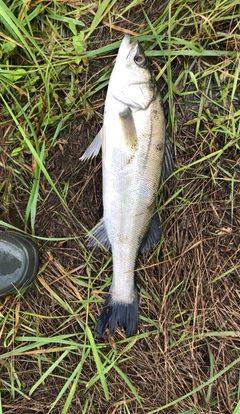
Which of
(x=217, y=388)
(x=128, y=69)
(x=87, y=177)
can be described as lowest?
(x=217, y=388)

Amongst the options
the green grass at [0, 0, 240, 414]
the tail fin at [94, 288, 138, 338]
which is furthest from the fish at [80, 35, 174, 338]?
the green grass at [0, 0, 240, 414]

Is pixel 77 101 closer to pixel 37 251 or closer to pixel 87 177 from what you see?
pixel 87 177

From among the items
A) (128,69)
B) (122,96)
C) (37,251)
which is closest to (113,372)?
(37,251)

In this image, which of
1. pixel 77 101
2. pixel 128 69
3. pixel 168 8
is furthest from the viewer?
pixel 77 101

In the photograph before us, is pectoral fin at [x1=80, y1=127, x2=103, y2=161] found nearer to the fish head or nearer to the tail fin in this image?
the fish head

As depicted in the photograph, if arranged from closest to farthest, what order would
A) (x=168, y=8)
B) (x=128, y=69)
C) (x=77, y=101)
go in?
1. (x=128, y=69)
2. (x=168, y=8)
3. (x=77, y=101)

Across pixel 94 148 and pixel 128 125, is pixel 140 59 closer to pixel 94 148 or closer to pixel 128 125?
pixel 128 125

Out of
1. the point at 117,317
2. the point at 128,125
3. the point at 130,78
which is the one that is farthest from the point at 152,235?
the point at 130,78

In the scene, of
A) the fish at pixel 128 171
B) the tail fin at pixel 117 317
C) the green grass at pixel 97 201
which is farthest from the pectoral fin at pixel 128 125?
the tail fin at pixel 117 317

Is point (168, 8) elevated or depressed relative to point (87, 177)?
elevated
